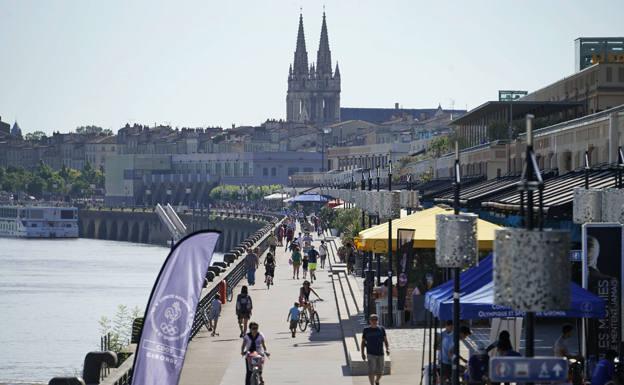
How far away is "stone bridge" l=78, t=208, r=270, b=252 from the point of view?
13838cm

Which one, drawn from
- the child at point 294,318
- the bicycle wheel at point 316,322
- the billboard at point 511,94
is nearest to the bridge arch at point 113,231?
the billboard at point 511,94

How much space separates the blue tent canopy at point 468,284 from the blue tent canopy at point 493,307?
0.19 meters

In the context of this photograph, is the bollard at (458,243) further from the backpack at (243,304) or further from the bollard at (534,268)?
the backpack at (243,304)

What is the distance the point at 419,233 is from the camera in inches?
1059

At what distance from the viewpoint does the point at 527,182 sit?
1074cm

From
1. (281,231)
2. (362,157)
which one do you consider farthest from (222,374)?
(362,157)

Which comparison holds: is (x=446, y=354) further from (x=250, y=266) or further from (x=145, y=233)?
(x=145, y=233)

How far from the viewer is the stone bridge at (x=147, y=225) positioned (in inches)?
5448

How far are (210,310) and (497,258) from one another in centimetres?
1995

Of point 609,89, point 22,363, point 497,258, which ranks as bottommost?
point 22,363

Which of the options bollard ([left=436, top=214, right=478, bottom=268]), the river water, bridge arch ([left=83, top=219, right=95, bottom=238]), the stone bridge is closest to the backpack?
the river water

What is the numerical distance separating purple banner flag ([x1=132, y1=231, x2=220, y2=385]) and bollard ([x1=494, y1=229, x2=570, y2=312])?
4.70 metres

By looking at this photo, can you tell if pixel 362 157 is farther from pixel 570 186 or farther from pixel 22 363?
pixel 570 186

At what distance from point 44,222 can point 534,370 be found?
165 m
